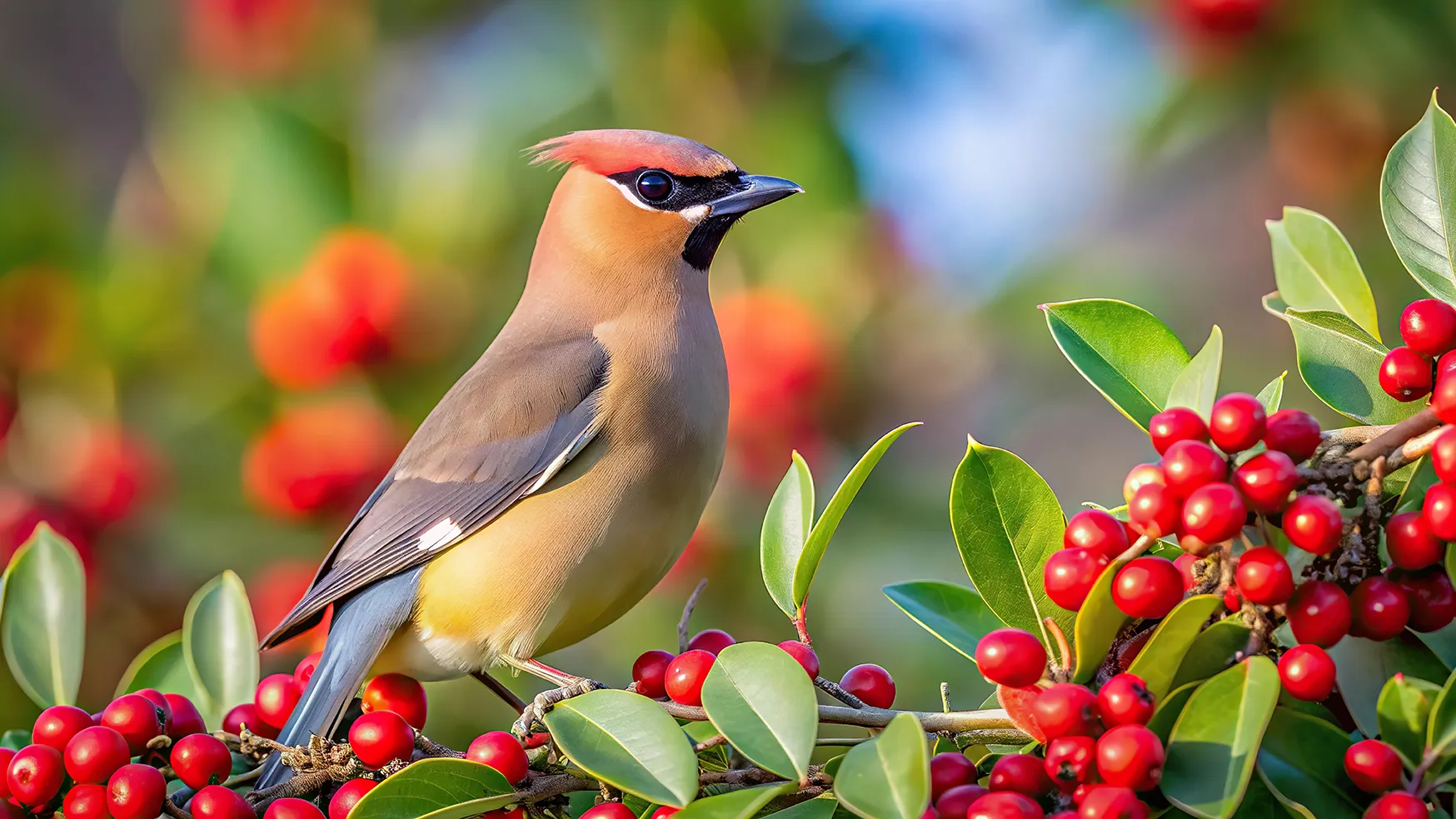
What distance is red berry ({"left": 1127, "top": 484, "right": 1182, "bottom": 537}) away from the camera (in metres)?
1.34

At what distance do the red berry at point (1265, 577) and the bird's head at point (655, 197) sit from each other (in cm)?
181

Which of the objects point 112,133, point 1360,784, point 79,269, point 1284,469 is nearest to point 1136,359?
point 1284,469

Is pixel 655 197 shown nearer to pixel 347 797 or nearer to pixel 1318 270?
pixel 1318 270

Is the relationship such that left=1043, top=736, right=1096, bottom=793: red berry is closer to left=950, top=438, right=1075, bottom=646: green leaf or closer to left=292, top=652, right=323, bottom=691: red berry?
left=950, top=438, right=1075, bottom=646: green leaf

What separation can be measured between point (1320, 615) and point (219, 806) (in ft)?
3.87

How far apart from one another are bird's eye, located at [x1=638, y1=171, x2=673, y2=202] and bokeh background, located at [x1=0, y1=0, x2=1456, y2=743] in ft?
3.09

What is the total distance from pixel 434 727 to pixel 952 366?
1948 mm

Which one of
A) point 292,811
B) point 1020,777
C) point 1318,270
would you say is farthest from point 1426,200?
point 292,811

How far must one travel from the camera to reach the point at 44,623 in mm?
2199

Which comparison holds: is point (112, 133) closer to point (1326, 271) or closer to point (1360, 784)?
point (1326, 271)

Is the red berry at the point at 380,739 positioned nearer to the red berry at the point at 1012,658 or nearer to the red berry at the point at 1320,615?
the red berry at the point at 1012,658

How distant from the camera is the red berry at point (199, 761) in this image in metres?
1.73

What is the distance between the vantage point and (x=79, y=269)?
4.41m

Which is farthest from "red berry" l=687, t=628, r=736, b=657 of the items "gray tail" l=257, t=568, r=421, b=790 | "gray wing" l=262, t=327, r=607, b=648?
"gray wing" l=262, t=327, r=607, b=648
